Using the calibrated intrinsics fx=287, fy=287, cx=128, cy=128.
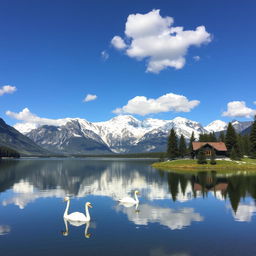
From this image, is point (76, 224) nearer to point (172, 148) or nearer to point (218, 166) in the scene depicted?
point (218, 166)

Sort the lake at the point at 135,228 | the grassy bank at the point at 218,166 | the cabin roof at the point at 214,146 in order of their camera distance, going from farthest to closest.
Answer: the cabin roof at the point at 214,146 < the grassy bank at the point at 218,166 < the lake at the point at 135,228

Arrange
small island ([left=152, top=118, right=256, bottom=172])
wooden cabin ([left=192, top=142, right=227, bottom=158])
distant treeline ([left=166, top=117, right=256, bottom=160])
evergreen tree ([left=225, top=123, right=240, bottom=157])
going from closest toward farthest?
small island ([left=152, top=118, right=256, bottom=172])
distant treeline ([left=166, top=117, right=256, bottom=160])
wooden cabin ([left=192, top=142, right=227, bottom=158])
evergreen tree ([left=225, top=123, right=240, bottom=157])

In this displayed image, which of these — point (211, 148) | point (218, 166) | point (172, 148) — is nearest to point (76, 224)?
point (218, 166)

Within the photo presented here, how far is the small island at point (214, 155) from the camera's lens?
407 ft

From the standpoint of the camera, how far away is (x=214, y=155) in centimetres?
12962

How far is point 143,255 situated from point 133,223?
9161mm

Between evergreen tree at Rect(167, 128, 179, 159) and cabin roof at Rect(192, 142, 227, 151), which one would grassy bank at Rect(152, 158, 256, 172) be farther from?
evergreen tree at Rect(167, 128, 179, 159)

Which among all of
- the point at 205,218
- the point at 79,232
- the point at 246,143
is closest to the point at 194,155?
the point at 246,143

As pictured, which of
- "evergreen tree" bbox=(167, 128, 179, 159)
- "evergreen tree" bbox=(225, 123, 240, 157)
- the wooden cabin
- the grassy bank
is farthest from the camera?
"evergreen tree" bbox=(167, 128, 179, 159)

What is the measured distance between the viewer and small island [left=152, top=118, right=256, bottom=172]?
124 meters

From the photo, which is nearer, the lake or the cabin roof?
the lake

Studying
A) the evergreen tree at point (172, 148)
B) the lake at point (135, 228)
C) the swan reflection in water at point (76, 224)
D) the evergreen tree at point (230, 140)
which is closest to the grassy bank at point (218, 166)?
the evergreen tree at point (172, 148)

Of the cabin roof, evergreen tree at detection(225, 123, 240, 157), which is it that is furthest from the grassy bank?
evergreen tree at detection(225, 123, 240, 157)

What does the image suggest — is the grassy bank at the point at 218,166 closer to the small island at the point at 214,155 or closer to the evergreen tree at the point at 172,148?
the small island at the point at 214,155
